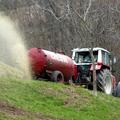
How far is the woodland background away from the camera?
33.3 m

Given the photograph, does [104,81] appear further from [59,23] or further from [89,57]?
[59,23]

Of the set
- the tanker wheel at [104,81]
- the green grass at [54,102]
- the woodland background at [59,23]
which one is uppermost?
the woodland background at [59,23]

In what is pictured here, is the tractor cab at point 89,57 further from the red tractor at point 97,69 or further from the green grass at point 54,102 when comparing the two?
the green grass at point 54,102

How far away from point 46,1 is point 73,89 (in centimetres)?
2308

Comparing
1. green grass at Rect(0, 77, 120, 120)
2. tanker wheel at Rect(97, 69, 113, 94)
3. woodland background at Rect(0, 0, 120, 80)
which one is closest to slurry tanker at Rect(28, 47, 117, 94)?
tanker wheel at Rect(97, 69, 113, 94)

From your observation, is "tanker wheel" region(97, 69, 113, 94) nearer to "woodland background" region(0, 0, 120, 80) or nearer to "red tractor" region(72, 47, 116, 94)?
"red tractor" region(72, 47, 116, 94)

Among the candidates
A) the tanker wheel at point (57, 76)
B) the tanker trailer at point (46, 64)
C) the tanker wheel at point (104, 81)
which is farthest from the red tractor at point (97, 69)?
the tanker trailer at point (46, 64)

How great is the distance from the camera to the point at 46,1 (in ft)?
130

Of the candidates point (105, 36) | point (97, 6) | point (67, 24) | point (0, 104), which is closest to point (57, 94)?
point (0, 104)

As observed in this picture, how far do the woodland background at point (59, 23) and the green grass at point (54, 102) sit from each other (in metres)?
12.9

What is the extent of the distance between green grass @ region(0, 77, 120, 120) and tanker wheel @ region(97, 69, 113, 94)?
4.61 m

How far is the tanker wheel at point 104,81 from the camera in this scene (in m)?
22.5

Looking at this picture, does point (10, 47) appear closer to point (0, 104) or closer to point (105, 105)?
point (105, 105)

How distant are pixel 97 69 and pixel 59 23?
1827 centimetres
